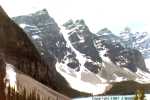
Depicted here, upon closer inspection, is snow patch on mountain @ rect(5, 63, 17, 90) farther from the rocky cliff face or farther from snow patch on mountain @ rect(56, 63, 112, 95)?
snow patch on mountain @ rect(56, 63, 112, 95)

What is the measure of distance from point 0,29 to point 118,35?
158 cm

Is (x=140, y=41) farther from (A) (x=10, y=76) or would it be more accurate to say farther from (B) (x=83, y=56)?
(A) (x=10, y=76)

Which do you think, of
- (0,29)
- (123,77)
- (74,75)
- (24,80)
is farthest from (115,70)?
(0,29)

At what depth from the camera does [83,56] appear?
6.77 m

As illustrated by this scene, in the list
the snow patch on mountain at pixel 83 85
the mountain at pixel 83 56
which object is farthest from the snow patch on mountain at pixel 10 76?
the snow patch on mountain at pixel 83 85

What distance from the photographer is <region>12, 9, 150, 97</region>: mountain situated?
663 cm

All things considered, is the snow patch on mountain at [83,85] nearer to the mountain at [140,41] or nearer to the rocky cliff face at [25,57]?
the rocky cliff face at [25,57]

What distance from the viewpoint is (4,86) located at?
6.23m

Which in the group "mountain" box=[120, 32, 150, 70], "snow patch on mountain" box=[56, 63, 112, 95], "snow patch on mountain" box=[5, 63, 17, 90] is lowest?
"snow patch on mountain" box=[56, 63, 112, 95]

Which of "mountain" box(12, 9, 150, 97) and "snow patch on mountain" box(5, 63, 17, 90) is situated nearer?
"snow patch on mountain" box(5, 63, 17, 90)

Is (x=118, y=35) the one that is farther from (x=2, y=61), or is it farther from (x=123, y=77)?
(x=2, y=61)

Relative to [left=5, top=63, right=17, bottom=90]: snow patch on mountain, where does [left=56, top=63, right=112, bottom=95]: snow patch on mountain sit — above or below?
below

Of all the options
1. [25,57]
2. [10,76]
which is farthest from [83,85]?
[10,76]

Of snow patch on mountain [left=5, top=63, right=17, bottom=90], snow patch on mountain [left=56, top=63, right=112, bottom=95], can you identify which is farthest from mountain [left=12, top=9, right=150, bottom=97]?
snow patch on mountain [left=5, top=63, right=17, bottom=90]
